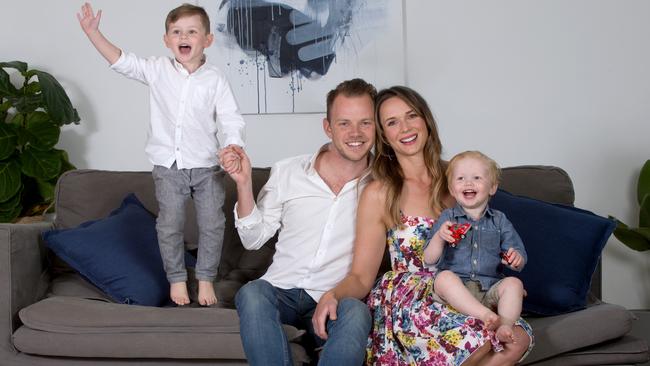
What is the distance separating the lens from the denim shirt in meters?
2.25

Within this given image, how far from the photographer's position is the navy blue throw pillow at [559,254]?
8.25 ft

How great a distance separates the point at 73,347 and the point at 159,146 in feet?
2.27

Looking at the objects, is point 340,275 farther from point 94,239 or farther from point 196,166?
point 94,239

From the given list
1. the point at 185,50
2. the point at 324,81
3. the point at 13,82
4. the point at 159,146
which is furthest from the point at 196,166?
the point at 13,82

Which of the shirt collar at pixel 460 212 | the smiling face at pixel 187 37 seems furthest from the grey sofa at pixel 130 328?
the smiling face at pixel 187 37

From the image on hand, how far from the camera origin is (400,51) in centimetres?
404

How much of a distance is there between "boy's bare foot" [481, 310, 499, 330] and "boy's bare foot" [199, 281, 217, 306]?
975mm

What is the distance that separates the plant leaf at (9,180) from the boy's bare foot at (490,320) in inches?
100

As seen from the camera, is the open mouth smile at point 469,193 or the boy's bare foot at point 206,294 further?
the boy's bare foot at point 206,294

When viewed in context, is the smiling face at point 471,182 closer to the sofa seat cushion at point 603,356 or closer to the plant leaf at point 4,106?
the sofa seat cushion at point 603,356

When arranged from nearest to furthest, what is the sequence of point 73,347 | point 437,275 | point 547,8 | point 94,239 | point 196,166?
point 437,275
point 73,347
point 196,166
point 94,239
point 547,8

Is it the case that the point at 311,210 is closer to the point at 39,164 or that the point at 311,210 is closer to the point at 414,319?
the point at 414,319

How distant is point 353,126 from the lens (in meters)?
2.53

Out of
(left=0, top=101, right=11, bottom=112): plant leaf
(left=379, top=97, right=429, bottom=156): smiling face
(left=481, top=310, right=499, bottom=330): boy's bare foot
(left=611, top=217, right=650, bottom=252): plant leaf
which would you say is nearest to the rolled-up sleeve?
(left=379, top=97, right=429, bottom=156): smiling face
